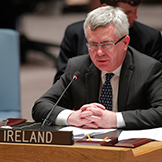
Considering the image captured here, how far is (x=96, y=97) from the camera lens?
7.77 ft

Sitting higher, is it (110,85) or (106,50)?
(106,50)

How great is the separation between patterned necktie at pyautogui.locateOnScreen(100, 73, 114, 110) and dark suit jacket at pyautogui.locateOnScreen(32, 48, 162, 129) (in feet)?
0.14

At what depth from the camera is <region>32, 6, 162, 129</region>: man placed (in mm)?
2041

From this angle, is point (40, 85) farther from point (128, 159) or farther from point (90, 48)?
point (128, 159)

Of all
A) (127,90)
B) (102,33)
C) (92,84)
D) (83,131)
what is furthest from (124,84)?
(83,131)

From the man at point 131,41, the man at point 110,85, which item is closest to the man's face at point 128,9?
the man at point 131,41

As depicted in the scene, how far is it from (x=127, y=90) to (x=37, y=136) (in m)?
0.89

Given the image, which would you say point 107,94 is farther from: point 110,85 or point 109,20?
point 109,20

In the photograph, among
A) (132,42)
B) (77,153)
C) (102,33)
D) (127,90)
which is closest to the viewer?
(77,153)

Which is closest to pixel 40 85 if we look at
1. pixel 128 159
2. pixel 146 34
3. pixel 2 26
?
pixel 2 26

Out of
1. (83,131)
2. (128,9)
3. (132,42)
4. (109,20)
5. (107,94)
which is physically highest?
(128,9)

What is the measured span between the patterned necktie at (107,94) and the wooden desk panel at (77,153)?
2.40 ft

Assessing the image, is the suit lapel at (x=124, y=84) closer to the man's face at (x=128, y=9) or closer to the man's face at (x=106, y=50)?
the man's face at (x=106, y=50)

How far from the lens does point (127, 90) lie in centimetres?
229
